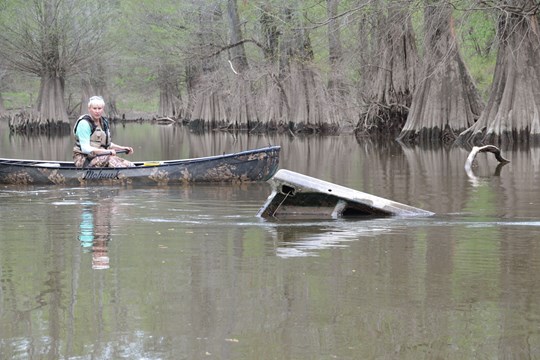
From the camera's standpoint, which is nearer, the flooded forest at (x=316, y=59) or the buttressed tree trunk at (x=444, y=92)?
the flooded forest at (x=316, y=59)

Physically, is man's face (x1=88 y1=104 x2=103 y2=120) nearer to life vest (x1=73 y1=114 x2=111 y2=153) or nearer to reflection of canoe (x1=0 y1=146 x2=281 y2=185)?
life vest (x1=73 y1=114 x2=111 y2=153)

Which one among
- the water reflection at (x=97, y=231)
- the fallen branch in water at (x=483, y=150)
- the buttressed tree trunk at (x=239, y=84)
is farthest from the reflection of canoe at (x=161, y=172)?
the buttressed tree trunk at (x=239, y=84)

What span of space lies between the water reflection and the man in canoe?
A: 2.21 meters

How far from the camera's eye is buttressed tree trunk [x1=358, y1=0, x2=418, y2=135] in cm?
3531

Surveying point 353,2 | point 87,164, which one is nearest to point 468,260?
point 87,164

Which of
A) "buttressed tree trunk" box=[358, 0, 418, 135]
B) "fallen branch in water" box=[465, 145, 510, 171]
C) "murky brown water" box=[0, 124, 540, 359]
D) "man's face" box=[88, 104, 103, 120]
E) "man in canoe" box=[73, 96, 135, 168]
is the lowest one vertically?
"murky brown water" box=[0, 124, 540, 359]

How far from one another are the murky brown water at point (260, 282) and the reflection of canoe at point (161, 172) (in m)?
2.67

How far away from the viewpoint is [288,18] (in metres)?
39.9

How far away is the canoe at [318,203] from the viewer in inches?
460

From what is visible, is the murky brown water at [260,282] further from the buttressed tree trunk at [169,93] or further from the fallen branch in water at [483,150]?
the buttressed tree trunk at [169,93]

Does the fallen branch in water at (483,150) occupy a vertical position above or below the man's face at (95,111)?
below

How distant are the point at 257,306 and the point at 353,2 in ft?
81.2

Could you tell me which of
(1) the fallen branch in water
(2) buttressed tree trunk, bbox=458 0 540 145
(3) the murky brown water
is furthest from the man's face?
(2) buttressed tree trunk, bbox=458 0 540 145

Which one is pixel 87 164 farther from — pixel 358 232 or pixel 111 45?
pixel 111 45
